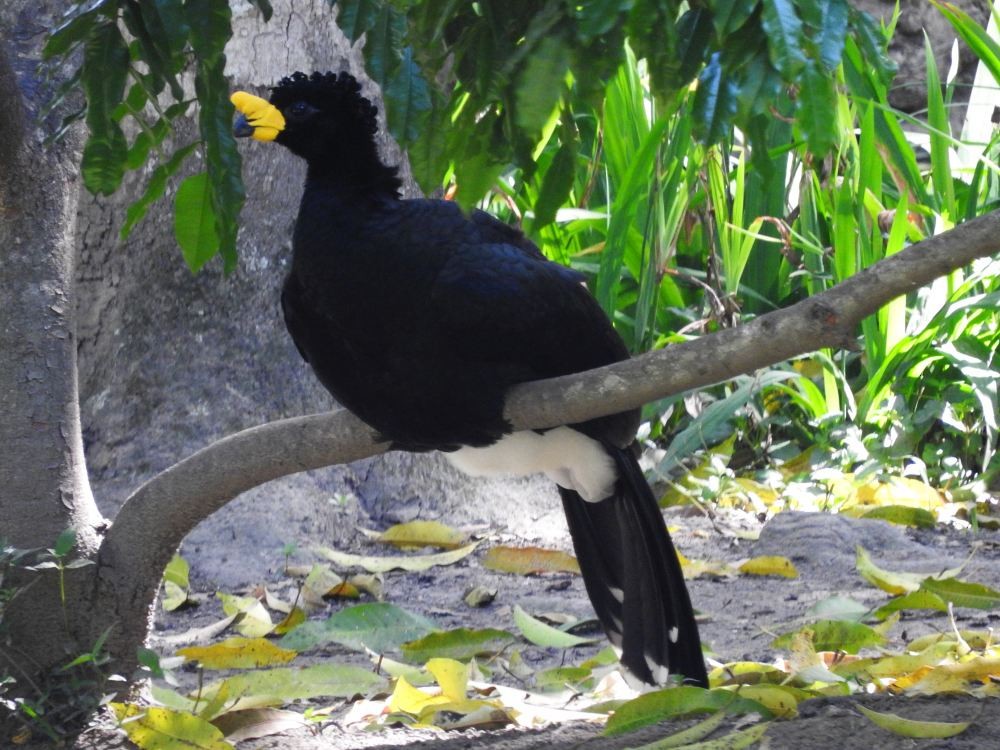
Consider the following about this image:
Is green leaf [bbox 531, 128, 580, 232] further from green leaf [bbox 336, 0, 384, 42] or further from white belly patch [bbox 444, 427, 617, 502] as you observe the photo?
white belly patch [bbox 444, 427, 617, 502]

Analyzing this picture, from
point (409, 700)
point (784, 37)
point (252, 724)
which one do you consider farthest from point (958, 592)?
point (784, 37)

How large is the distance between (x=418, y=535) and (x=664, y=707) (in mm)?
1738

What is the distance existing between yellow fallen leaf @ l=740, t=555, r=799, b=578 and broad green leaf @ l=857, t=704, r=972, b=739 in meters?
1.50

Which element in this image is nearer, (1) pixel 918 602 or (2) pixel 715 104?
(2) pixel 715 104

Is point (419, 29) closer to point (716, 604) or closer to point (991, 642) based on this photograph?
point (991, 642)

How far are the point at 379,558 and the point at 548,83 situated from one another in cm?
258

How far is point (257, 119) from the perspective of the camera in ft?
8.39

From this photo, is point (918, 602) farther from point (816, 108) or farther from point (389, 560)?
point (816, 108)

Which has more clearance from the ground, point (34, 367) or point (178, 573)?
point (34, 367)

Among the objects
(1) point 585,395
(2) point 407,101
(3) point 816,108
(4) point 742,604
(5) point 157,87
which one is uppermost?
(5) point 157,87

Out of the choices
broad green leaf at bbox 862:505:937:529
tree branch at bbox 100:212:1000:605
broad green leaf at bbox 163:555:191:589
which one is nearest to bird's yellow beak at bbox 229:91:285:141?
tree branch at bbox 100:212:1000:605

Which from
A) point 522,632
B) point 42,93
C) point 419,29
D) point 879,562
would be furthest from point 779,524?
point 419,29

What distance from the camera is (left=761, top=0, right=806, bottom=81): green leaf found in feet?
3.77

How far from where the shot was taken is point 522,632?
302 centimetres
